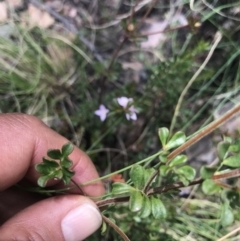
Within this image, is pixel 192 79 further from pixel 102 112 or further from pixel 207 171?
pixel 207 171

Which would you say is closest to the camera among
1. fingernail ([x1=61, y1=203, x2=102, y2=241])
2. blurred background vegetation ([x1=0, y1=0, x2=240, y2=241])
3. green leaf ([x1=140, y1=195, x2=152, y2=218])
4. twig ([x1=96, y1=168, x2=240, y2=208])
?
twig ([x1=96, y1=168, x2=240, y2=208])

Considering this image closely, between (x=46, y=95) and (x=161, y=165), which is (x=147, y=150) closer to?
(x=46, y=95)

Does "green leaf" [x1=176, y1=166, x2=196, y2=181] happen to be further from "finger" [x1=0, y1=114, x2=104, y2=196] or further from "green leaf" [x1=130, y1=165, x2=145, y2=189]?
"finger" [x1=0, y1=114, x2=104, y2=196]

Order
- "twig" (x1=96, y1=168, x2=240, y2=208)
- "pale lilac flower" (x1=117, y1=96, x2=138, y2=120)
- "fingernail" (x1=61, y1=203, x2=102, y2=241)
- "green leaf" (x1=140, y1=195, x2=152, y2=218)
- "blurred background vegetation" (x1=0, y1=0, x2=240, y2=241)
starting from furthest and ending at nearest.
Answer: "blurred background vegetation" (x1=0, y1=0, x2=240, y2=241)
"pale lilac flower" (x1=117, y1=96, x2=138, y2=120)
"fingernail" (x1=61, y1=203, x2=102, y2=241)
"green leaf" (x1=140, y1=195, x2=152, y2=218)
"twig" (x1=96, y1=168, x2=240, y2=208)

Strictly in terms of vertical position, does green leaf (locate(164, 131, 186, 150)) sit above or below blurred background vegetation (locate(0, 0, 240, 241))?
above

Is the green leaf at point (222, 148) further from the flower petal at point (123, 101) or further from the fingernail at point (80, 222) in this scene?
the flower petal at point (123, 101)

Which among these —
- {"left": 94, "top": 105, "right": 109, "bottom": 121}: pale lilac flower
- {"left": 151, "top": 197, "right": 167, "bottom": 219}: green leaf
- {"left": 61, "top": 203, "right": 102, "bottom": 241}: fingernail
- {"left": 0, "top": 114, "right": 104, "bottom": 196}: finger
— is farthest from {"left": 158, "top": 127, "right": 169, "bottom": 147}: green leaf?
{"left": 94, "top": 105, "right": 109, "bottom": 121}: pale lilac flower

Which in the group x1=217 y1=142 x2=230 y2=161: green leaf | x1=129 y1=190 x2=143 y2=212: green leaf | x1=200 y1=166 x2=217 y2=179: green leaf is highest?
x1=217 y1=142 x2=230 y2=161: green leaf

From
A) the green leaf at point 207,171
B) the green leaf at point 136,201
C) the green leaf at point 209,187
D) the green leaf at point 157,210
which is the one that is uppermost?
the green leaf at point 207,171

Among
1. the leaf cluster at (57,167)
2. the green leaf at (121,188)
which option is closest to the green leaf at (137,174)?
the green leaf at (121,188)
